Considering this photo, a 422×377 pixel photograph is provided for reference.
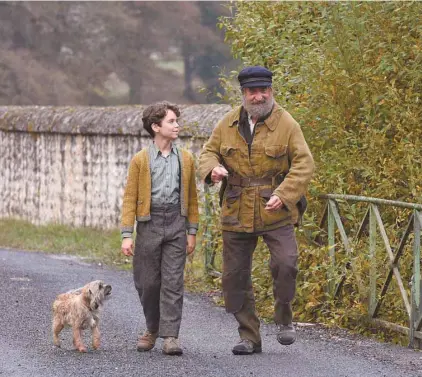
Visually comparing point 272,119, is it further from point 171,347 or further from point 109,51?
point 109,51

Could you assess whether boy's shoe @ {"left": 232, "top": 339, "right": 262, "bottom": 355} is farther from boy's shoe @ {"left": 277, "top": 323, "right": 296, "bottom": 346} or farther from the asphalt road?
boy's shoe @ {"left": 277, "top": 323, "right": 296, "bottom": 346}

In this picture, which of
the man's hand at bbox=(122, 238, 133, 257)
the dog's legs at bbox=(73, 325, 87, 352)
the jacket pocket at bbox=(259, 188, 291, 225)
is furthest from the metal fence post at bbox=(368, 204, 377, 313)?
the dog's legs at bbox=(73, 325, 87, 352)

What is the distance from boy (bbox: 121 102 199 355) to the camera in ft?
24.7

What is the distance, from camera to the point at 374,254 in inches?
336

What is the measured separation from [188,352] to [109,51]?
22.8 meters

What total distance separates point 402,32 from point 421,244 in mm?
1857

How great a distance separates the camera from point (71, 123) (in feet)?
56.9

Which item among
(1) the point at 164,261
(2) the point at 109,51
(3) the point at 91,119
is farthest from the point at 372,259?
(2) the point at 109,51

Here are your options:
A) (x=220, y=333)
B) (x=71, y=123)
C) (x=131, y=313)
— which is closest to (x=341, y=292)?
(x=220, y=333)

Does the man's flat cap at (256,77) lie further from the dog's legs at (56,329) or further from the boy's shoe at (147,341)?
the dog's legs at (56,329)

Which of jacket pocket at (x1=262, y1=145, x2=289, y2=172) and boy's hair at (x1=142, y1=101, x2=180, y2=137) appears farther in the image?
boy's hair at (x1=142, y1=101, x2=180, y2=137)

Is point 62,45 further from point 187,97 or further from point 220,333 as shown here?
point 220,333

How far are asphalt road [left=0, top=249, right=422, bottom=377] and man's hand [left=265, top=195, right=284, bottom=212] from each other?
98cm

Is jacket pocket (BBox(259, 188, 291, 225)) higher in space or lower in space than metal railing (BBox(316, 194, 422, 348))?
higher
